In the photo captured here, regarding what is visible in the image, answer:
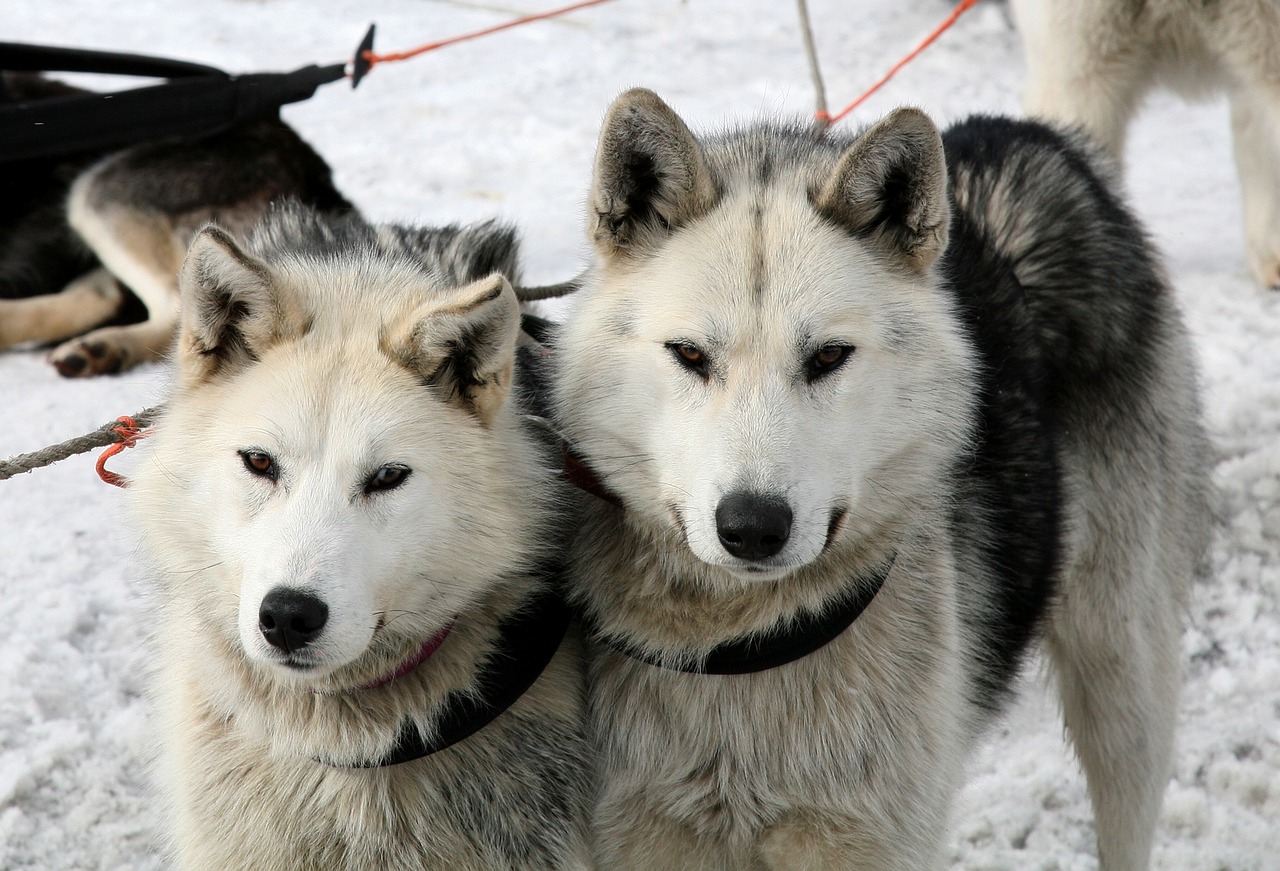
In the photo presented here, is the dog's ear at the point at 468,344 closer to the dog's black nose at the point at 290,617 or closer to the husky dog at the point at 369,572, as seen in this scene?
the husky dog at the point at 369,572

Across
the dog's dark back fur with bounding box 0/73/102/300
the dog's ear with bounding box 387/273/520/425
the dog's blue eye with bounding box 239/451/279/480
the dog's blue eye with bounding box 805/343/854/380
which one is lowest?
the dog's dark back fur with bounding box 0/73/102/300

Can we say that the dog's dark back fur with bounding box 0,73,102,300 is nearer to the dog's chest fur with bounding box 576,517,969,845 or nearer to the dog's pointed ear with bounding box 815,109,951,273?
the dog's chest fur with bounding box 576,517,969,845

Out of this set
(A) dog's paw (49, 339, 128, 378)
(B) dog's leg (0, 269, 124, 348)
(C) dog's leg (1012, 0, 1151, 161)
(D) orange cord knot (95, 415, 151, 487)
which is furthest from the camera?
(B) dog's leg (0, 269, 124, 348)

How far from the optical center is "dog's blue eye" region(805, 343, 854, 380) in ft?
7.67

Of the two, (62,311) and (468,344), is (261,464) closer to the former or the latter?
(468,344)

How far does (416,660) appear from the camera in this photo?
8.00ft

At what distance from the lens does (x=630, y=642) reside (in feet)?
8.33

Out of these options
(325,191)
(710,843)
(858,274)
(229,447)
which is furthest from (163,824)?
(325,191)

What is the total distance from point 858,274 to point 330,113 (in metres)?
6.62

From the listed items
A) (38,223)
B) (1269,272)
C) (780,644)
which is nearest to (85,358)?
(38,223)

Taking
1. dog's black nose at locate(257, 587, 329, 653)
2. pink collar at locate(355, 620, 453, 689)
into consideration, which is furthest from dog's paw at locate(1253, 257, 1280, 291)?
dog's black nose at locate(257, 587, 329, 653)

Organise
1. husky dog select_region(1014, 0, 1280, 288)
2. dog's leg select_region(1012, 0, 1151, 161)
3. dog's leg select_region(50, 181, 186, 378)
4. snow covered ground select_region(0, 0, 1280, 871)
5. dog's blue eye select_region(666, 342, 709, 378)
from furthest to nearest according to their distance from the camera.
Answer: dog's leg select_region(50, 181, 186, 378)
dog's leg select_region(1012, 0, 1151, 161)
husky dog select_region(1014, 0, 1280, 288)
snow covered ground select_region(0, 0, 1280, 871)
dog's blue eye select_region(666, 342, 709, 378)

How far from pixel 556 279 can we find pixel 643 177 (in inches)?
143

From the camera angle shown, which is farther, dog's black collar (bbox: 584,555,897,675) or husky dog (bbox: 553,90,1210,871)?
dog's black collar (bbox: 584,555,897,675)
